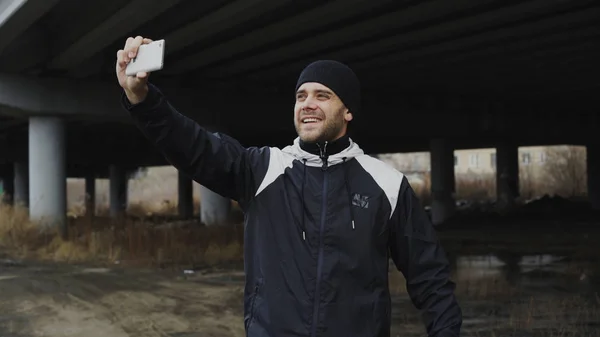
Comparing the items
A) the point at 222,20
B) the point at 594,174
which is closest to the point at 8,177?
the point at 594,174

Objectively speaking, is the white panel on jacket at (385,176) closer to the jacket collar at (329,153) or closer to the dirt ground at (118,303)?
the jacket collar at (329,153)

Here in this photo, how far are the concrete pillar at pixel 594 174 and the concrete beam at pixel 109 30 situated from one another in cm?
2543

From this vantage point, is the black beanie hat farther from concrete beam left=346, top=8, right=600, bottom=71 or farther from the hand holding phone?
concrete beam left=346, top=8, right=600, bottom=71

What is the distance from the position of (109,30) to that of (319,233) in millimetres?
10962

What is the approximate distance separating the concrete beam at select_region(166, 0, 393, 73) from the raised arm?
8.34 m

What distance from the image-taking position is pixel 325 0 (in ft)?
35.8

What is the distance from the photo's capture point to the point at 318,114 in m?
2.69

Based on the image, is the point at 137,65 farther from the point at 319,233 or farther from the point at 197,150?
the point at 319,233

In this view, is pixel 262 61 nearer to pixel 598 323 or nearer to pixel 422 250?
pixel 598 323

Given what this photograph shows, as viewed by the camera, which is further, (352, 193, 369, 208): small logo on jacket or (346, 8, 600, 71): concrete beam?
(346, 8, 600, 71): concrete beam

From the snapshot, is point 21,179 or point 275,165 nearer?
point 275,165

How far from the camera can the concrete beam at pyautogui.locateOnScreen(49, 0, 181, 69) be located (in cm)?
1113

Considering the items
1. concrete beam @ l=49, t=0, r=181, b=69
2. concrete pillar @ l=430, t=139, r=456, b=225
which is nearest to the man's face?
concrete beam @ l=49, t=0, r=181, b=69

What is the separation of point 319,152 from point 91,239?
12828 millimetres
